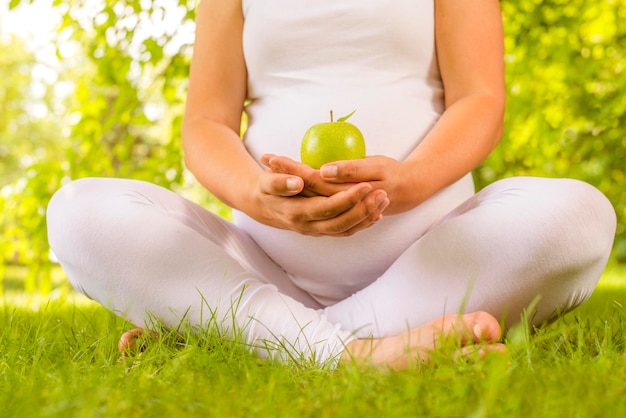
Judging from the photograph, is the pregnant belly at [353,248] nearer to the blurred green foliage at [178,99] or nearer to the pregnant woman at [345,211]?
the pregnant woman at [345,211]

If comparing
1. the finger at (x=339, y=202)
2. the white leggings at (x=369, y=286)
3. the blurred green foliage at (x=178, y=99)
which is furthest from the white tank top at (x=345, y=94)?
the blurred green foliage at (x=178, y=99)

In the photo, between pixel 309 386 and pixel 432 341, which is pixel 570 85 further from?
pixel 309 386

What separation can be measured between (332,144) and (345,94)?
0.41 meters

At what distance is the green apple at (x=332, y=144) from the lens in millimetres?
1809

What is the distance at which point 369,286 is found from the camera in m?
2.09

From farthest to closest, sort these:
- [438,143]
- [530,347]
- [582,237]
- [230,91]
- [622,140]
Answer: [622,140] → [230,91] → [438,143] → [582,237] → [530,347]

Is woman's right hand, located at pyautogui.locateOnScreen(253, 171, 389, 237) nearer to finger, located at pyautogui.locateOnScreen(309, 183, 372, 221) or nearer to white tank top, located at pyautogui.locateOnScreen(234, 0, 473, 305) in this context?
finger, located at pyautogui.locateOnScreen(309, 183, 372, 221)

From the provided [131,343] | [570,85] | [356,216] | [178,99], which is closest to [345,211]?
[356,216]

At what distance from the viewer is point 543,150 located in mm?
5430

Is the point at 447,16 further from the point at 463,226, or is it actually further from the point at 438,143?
the point at 463,226

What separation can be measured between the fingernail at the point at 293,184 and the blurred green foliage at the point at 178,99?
2.54m

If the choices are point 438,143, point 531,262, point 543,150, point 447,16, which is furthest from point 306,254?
point 543,150

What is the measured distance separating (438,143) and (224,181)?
576 mm

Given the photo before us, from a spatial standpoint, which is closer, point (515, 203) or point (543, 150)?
point (515, 203)
